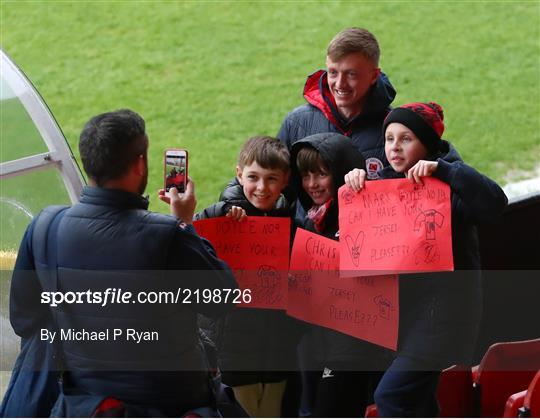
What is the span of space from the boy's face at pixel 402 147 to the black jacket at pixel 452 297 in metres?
0.10

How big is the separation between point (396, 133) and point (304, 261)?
696mm

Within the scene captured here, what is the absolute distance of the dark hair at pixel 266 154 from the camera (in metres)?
4.27

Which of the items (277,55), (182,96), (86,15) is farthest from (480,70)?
(86,15)

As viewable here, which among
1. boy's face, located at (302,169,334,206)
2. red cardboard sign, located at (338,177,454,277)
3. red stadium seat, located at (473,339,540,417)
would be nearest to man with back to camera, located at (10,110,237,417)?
red cardboard sign, located at (338,177,454,277)

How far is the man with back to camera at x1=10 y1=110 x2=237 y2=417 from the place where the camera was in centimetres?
346

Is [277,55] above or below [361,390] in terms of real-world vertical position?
above

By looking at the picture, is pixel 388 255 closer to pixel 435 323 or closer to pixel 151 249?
pixel 435 323

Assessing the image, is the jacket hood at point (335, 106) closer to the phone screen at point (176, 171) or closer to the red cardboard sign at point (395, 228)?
the red cardboard sign at point (395, 228)

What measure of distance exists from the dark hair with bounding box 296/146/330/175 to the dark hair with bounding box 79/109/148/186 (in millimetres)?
992

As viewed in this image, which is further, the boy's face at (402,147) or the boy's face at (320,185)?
the boy's face at (320,185)

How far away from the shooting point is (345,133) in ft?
15.1

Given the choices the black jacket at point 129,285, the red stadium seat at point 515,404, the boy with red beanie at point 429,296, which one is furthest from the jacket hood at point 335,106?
the red stadium seat at point 515,404

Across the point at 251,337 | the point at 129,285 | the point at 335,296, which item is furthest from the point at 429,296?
the point at 129,285

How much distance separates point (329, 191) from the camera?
429 cm
